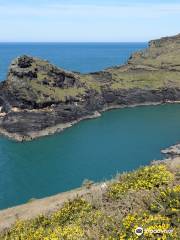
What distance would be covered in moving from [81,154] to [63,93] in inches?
1691

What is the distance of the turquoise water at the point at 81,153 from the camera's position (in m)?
79.4

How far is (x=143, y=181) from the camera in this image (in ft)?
80.6

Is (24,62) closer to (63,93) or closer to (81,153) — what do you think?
(63,93)

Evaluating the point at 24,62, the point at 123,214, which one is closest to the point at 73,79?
the point at 24,62

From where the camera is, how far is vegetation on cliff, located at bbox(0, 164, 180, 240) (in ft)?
59.5

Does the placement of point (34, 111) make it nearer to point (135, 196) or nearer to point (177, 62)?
point (177, 62)

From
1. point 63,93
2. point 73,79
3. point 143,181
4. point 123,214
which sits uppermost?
point 143,181

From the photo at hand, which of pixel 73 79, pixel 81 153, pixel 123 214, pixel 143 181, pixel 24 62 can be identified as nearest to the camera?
pixel 123 214

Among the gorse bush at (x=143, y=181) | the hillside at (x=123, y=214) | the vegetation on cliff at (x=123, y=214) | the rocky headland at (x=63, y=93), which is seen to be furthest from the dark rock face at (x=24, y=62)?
the gorse bush at (x=143, y=181)

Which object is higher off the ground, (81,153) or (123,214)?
(123,214)

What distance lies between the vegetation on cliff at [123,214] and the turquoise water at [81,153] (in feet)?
153

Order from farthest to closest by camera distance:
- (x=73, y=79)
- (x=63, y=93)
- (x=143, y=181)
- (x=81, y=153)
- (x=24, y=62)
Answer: (x=73, y=79) < (x=63, y=93) < (x=24, y=62) < (x=81, y=153) < (x=143, y=181)

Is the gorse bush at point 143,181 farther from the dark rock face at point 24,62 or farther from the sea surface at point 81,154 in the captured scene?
the dark rock face at point 24,62

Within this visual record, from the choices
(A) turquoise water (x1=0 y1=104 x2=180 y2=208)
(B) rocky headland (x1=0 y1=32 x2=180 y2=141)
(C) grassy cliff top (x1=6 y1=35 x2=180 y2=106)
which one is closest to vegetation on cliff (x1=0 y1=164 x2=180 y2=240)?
(A) turquoise water (x1=0 y1=104 x2=180 y2=208)
